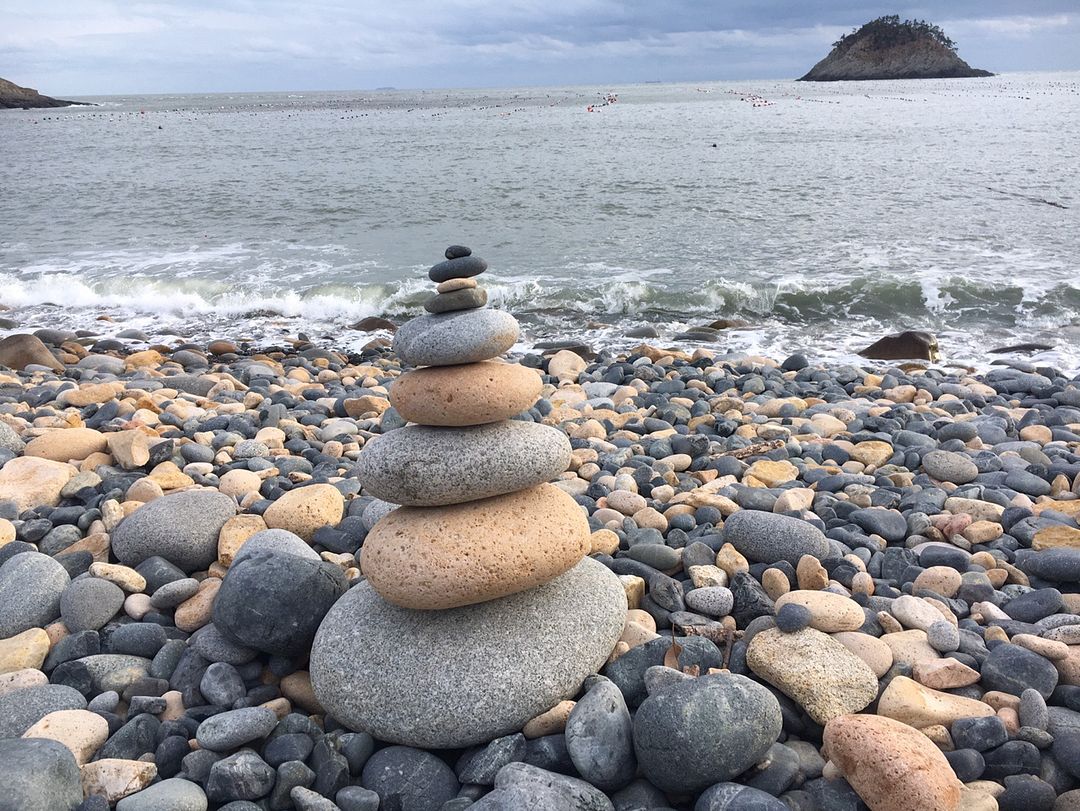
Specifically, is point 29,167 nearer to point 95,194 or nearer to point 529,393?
point 95,194

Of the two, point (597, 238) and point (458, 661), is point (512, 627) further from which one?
point (597, 238)

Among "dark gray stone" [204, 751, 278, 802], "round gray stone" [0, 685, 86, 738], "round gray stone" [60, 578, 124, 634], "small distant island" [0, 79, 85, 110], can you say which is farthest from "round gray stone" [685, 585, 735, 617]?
"small distant island" [0, 79, 85, 110]

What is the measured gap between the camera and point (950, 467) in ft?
18.5

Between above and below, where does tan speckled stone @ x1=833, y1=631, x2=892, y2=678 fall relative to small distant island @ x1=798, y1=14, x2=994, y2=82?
below

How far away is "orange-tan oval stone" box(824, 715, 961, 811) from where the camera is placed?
258 cm

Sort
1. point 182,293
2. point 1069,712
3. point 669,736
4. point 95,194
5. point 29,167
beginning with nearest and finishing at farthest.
Answer: point 669,736
point 1069,712
point 182,293
point 95,194
point 29,167

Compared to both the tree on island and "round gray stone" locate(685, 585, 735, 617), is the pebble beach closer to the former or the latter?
"round gray stone" locate(685, 585, 735, 617)

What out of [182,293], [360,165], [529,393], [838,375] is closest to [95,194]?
[360,165]

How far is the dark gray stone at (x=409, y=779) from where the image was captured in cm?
292

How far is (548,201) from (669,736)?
65.7 feet

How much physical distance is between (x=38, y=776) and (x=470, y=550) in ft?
5.52

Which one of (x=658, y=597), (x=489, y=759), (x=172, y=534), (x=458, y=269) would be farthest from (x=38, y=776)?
(x=658, y=597)

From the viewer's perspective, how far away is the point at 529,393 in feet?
11.8

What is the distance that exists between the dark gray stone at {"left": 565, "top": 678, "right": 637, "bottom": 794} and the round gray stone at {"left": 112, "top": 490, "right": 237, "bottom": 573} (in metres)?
2.54
